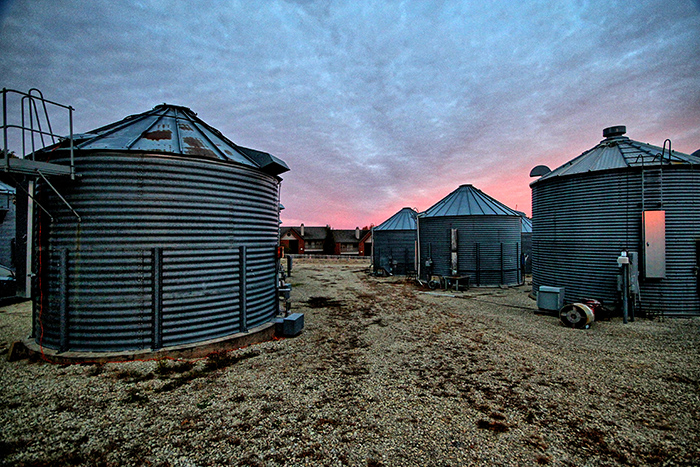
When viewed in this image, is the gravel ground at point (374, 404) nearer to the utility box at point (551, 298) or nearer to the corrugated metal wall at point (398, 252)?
the utility box at point (551, 298)

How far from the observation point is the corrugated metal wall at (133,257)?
732cm

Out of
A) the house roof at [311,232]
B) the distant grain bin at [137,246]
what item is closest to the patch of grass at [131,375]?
the distant grain bin at [137,246]

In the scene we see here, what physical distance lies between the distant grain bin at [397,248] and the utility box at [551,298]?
604 inches

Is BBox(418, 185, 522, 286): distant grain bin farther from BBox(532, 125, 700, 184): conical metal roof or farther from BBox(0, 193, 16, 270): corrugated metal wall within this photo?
BBox(0, 193, 16, 270): corrugated metal wall

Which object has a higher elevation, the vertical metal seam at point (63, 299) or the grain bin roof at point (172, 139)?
the grain bin roof at point (172, 139)

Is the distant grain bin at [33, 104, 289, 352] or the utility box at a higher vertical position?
the distant grain bin at [33, 104, 289, 352]

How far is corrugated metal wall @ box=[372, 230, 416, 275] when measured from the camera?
2847cm

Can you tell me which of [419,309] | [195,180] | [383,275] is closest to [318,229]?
[383,275]

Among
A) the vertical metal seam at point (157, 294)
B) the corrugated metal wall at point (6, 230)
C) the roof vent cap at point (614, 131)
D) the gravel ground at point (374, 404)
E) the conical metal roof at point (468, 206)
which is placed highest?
the roof vent cap at point (614, 131)

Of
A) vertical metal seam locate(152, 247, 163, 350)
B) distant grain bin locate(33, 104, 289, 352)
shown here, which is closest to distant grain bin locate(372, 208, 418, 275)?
distant grain bin locate(33, 104, 289, 352)

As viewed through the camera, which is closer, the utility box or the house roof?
the utility box

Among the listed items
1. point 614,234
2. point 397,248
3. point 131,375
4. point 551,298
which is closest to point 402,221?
point 397,248

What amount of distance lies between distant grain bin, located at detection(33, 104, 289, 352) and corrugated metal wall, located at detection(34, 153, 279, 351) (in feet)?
0.08

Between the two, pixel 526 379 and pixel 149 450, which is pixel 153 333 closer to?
pixel 149 450
